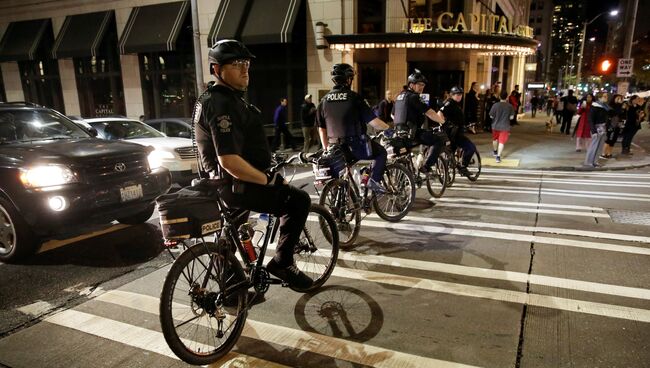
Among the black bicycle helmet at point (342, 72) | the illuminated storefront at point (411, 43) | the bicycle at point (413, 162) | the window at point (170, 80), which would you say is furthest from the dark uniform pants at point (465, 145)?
the window at point (170, 80)

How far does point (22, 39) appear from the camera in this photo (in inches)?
895

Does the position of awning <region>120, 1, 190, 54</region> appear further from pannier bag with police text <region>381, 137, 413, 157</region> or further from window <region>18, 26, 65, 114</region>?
pannier bag with police text <region>381, 137, 413, 157</region>

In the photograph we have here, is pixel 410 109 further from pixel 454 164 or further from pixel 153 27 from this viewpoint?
pixel 153 27

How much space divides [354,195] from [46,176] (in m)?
3.66

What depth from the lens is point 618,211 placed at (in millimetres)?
7195

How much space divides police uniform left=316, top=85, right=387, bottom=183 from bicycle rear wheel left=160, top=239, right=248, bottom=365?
112 inches

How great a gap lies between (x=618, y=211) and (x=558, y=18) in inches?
6557

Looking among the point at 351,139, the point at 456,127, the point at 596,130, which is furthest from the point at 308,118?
the point at 351,139

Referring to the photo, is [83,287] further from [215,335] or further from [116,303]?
[215,335]

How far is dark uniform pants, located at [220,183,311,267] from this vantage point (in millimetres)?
3348

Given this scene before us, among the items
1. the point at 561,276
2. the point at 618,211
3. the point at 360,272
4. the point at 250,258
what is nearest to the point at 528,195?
the point at 618,211

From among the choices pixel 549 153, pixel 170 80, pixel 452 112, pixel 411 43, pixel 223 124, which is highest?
pixel 411 43

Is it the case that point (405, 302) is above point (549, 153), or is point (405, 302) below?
above

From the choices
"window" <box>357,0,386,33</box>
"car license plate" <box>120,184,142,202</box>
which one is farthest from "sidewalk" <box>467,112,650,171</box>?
"car license plate" <box>120,184,142,202</box>
